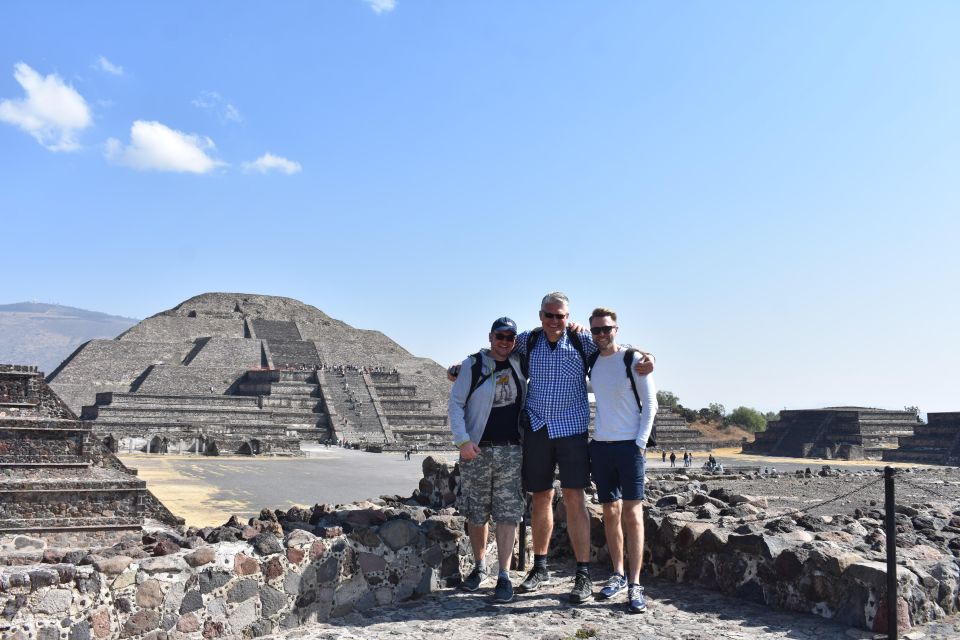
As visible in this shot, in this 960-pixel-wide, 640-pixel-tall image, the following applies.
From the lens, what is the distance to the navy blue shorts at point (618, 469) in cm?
516

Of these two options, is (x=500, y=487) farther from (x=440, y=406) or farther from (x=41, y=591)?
(x=440, y=406)

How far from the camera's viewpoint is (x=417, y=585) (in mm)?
5422

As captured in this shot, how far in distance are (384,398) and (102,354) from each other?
20006 millimetres

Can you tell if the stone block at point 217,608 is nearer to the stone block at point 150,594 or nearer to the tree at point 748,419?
the stone block at point 150,594

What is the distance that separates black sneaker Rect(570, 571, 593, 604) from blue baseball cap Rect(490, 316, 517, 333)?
1643 millimetres

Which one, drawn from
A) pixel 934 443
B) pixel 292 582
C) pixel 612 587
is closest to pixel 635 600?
pixel 612 587

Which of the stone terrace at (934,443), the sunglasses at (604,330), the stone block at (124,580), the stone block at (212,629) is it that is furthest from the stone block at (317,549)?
the stone terrace at (934,443)

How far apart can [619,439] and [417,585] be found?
1.68m

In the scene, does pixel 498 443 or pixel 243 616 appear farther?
pixel 498 443

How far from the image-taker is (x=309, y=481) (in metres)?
22.6

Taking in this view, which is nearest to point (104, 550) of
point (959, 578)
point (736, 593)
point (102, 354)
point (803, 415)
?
point (736, 593)

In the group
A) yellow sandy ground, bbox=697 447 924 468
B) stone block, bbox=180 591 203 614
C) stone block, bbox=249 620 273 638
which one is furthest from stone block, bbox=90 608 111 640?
yellow sandy ground, bbox=697 447 924 468

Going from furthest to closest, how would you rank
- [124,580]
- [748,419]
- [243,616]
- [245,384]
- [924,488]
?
1. [748,419]
2. [245,384]
3. [924,488]
4. [243,616]
5. [124,580]

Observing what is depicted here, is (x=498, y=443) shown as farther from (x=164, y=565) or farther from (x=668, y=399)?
(x=668, y=399)
